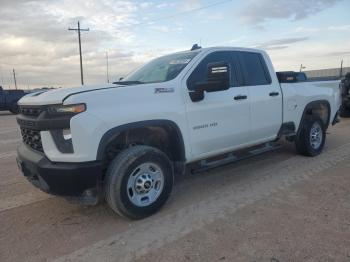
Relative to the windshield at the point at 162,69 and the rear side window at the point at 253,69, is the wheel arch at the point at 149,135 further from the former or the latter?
the rear side window at the point at 253,69

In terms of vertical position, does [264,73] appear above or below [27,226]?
above

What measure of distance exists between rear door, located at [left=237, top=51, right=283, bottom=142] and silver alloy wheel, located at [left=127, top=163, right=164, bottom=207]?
1881 millimetres

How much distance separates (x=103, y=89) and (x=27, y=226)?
1.71 metres

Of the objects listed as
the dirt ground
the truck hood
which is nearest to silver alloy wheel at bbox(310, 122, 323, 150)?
the dirt ground

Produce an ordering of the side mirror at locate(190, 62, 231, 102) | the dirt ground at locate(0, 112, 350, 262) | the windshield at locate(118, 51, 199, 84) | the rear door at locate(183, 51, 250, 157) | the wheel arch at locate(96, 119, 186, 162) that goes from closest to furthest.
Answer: the dirt ground at locate(0, 112, 350, 262)
the wheel arch at locate(96, 119, 186, 162)
the side mirror at locate(190, 62, 231, 102)
the rear door at locate(183, 51, 250, 157)
the windshield at locate(118, 51, 199, 84)

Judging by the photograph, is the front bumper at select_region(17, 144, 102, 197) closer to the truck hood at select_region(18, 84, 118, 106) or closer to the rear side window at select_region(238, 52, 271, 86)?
the truck hood at select_region(18, 84, 118, 106)

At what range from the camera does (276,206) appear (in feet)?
13.8

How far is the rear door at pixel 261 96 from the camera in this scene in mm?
5309

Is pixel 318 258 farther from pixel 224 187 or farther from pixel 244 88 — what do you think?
pixel 244 88

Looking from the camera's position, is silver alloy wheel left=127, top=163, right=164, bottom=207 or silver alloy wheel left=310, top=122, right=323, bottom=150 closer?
silver alloy wheel left=127, top=163, right=164, bottom=207

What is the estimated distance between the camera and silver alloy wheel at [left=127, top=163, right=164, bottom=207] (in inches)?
154

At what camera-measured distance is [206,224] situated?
3.78m

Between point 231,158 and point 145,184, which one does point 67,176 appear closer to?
point 145,184

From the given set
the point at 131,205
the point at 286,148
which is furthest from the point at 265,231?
the point at 286,148
